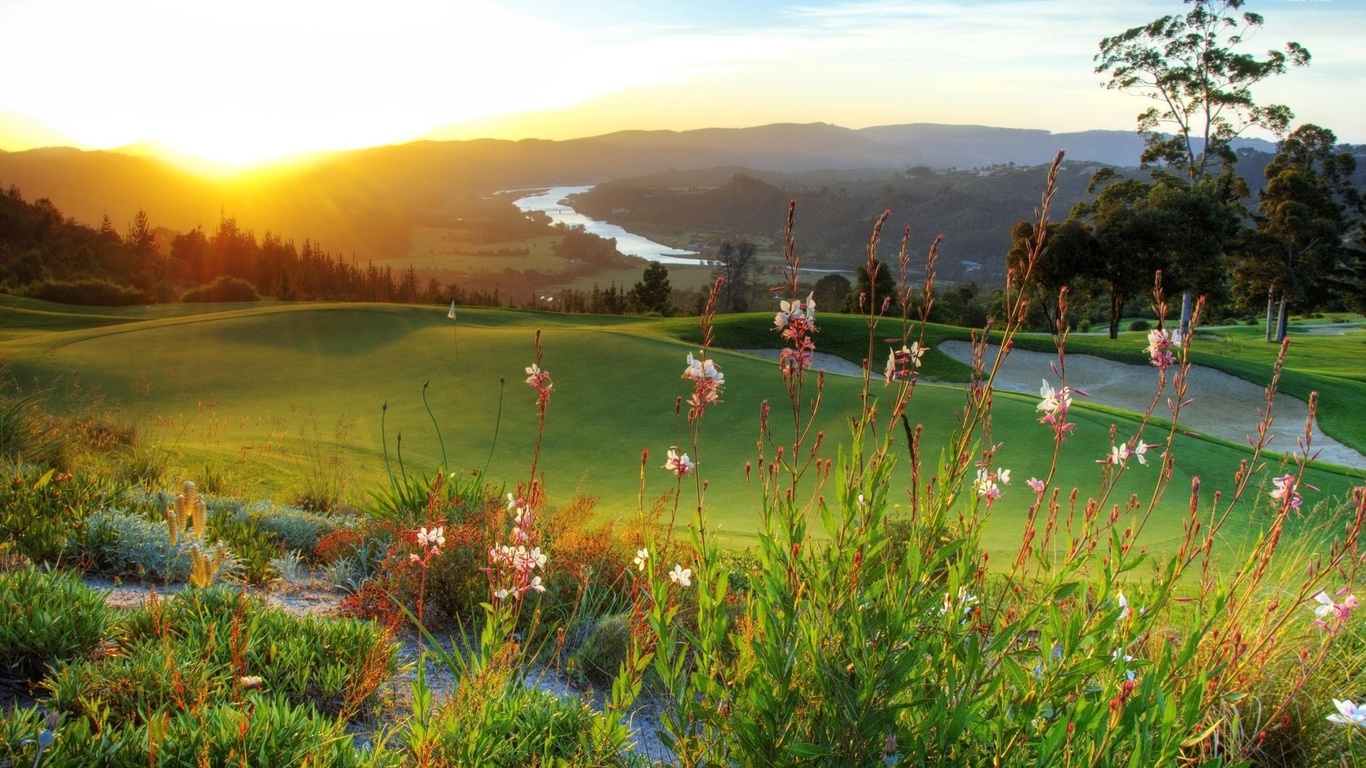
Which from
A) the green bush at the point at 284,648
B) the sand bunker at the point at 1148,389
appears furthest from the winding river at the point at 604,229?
the green bush at the point at 284,648

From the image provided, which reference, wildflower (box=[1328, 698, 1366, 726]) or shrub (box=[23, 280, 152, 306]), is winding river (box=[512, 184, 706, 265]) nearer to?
shrub (box=[23, 280, 152, 306])

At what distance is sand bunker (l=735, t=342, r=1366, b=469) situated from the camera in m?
15.4

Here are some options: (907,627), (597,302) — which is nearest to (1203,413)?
(907,627)

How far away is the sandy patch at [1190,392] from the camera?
1498cm

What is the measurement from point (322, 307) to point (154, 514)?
44.3ft

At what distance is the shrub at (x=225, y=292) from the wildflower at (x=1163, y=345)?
26.2 m

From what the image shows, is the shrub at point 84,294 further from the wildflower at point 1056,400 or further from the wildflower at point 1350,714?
the wildflower at point 1350,714

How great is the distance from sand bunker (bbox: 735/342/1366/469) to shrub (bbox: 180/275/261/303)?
16.3 meters

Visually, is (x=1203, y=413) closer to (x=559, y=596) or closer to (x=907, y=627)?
(x=559, y=596)

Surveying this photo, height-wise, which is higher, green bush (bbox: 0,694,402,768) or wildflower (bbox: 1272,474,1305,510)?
wildflower (bbox: 1272,474,1305,510)

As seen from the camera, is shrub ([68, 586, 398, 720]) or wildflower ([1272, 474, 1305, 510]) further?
shrub ([68, 586, 398, 720])

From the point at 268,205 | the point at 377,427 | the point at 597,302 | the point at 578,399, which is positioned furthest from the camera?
the point at 268,205

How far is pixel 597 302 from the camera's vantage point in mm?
34469

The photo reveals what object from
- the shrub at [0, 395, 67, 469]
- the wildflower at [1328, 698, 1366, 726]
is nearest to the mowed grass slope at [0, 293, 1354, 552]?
the shrub at [0, 395, 67, 469]
